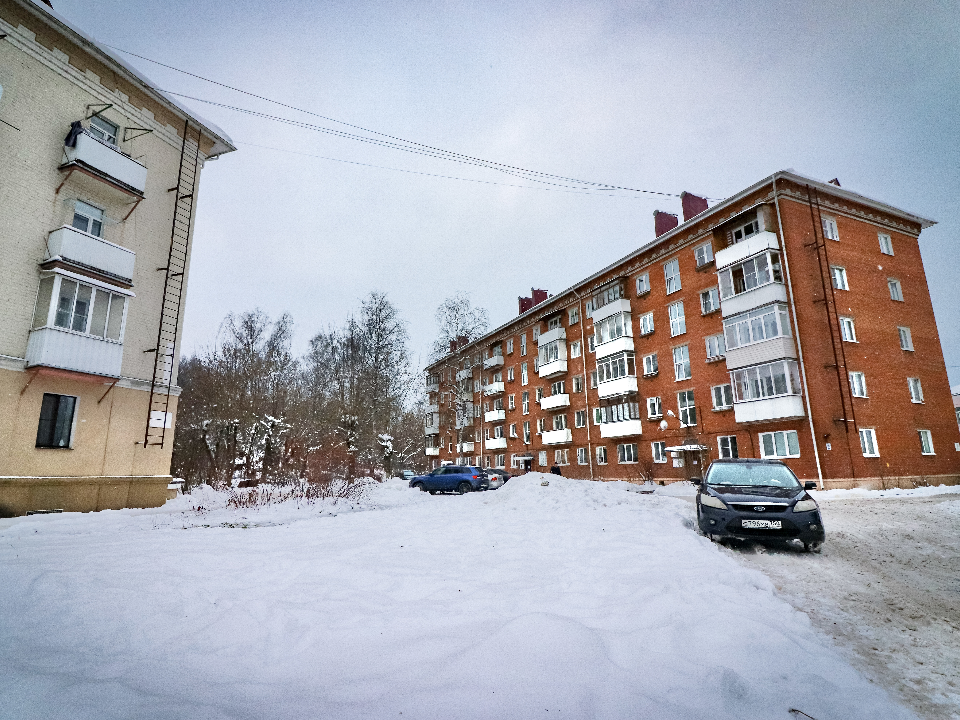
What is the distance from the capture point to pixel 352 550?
21.7 feet

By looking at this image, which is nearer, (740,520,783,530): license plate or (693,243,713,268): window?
(740,520,783,530): license plate

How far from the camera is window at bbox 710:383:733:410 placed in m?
25.4

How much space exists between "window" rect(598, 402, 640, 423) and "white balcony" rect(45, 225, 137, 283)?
2732 cm

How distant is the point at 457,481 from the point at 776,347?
54.3 ft

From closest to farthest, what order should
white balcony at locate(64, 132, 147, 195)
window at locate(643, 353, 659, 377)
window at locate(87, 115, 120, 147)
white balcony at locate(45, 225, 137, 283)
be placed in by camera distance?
white balcony at locate(45, 225, 137, 283) → white balcony at locate(64, 132, 147, 195) → window at locate(87, 115, 120, 147) → window at locate(643, 353, 659, 377)

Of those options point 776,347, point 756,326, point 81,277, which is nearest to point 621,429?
point 756,326

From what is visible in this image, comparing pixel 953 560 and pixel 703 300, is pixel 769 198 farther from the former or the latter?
pixel 953 560

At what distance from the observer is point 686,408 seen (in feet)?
91.6

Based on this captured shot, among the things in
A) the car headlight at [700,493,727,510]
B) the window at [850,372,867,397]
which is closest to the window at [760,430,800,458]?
the window at [850,372,867,397]

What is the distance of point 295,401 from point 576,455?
20.5 meters

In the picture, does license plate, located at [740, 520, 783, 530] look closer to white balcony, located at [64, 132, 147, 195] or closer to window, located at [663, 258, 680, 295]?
white balcony, located at [64, 132, 147, 195]

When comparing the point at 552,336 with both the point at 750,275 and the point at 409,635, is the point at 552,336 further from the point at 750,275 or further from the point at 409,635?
the point at 409,635

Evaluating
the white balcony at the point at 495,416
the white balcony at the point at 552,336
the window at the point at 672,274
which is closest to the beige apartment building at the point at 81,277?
the window at the point at 672,274

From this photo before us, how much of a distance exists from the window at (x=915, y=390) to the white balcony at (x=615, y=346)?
14104 mm
